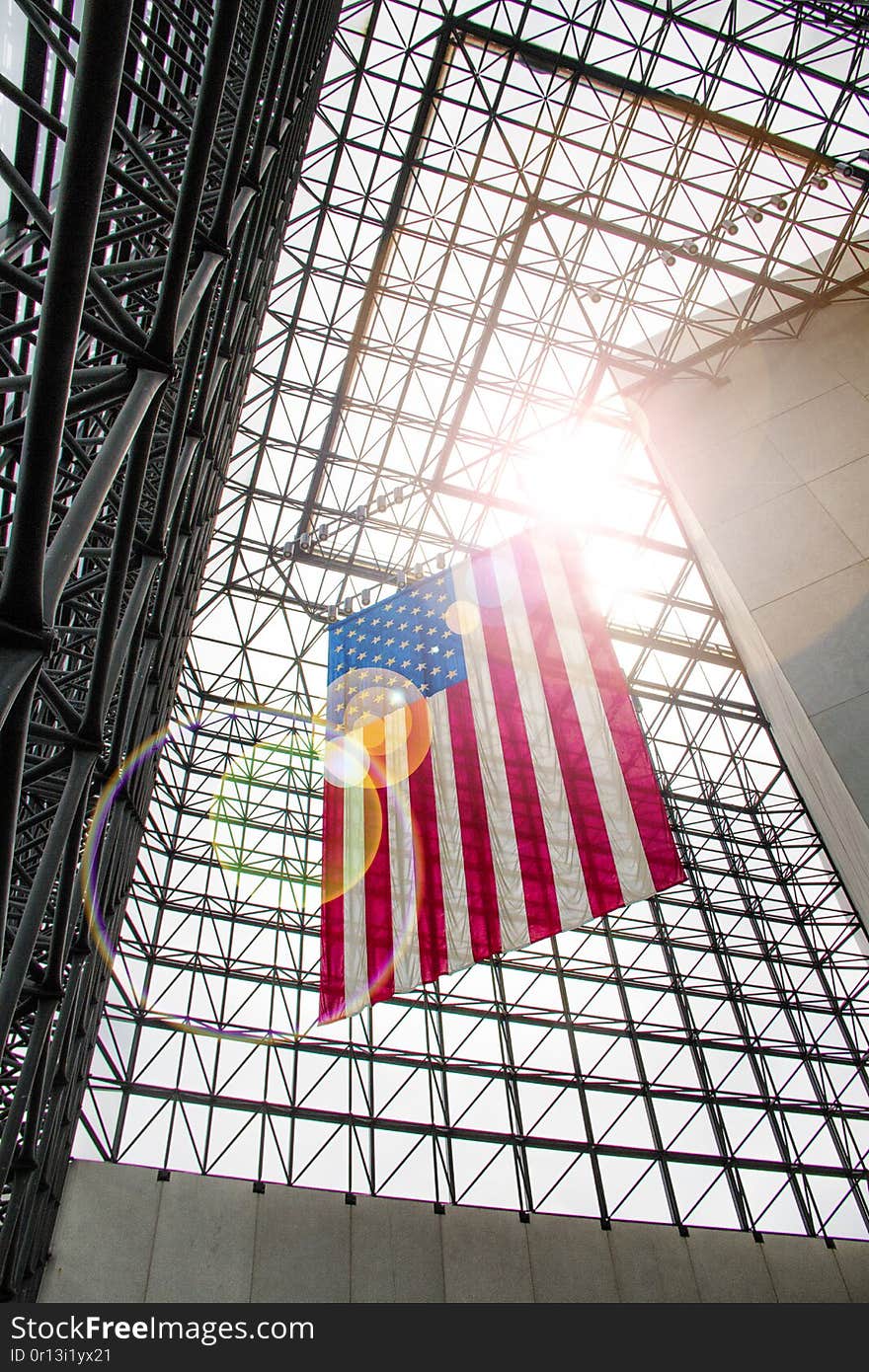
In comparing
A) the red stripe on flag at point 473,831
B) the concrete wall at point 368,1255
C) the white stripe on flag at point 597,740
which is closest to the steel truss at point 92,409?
the concrete wall at point 368,1255

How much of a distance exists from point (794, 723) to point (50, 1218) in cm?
1570

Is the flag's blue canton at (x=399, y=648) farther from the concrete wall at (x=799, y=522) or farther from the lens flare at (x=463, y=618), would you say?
the concrete wall at (x=799, y=522)

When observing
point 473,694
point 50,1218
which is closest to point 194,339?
point 473,694

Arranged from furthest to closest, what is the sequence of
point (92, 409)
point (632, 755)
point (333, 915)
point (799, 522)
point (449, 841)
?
point (799, 522)
point (333, 915)
point (449, 841)
point (632, 755)
point (92, 409)

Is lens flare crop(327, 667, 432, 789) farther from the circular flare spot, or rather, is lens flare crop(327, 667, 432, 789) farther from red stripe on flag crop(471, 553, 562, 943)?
red stripe on flag crop(471, 553, 562, 943)

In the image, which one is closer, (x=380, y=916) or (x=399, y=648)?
(x=380, y=916)

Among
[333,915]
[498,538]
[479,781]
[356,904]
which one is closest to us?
[479,781]

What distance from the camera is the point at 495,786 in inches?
616

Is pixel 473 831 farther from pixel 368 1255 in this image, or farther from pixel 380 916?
pixel 368 1255

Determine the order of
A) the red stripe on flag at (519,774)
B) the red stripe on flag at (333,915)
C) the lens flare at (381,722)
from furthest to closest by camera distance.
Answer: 1. the lens flare at (381,722)
2. the red stripe on flag at (333,915)
3. the red stripe on flag at (519,774)

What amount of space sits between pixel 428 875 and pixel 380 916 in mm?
1029

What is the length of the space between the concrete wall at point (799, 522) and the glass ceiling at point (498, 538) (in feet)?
4.69

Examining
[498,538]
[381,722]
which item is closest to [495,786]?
[381,722]

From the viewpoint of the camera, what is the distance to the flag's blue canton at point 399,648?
59.2 feet
